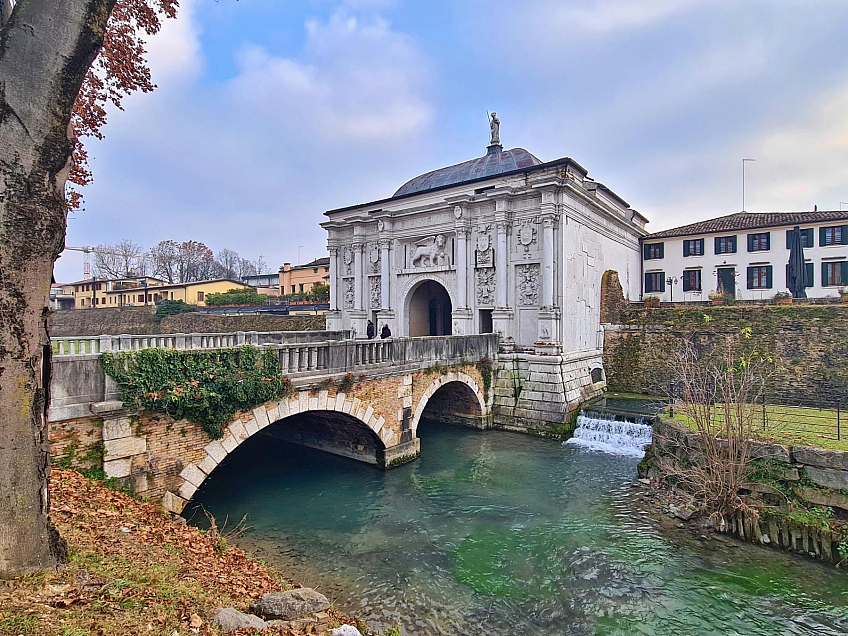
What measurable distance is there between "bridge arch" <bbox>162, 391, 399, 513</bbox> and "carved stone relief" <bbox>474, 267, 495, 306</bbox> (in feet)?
26.5

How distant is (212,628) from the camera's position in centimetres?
390

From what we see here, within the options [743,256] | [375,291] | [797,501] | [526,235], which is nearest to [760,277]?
[743,256]

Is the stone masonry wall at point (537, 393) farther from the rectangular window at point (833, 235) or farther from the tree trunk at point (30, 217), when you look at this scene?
the rectangular window at point (833, 235)

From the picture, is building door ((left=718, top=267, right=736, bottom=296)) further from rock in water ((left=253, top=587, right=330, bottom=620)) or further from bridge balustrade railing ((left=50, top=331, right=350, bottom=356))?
rock in water ((left=253, top=587, right=330, bottom=620))

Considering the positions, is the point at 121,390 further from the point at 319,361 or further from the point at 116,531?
the point at 319,361

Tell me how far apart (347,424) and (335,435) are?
1.06m

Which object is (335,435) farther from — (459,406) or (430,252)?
(430,252)

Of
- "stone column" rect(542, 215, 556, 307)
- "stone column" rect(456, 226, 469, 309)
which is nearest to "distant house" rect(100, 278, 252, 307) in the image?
"stone column" rect(456, 226, 469, 309)

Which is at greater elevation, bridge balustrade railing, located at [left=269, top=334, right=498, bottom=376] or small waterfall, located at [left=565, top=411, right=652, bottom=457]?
bridge balustrade railing, located at [left=269, top=334, right=498, bottom=376]

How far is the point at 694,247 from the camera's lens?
26484 millimetres

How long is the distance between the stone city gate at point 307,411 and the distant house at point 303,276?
2508 centimetres

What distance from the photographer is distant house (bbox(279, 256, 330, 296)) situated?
1692 inches

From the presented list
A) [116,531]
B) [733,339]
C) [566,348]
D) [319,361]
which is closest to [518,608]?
[116,531]

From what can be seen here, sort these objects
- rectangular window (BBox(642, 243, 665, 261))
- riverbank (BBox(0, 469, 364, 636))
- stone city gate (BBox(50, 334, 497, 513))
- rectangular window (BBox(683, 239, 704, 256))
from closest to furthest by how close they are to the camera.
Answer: riverbank (BBox(0, 469, 364, 636)) → stone city gate (BBox(50, 334, 497, 513)) → rectangular window (BBox(683, 239, 704, 256)) → rectangular window (BBox(642, 243, 665, 261))
